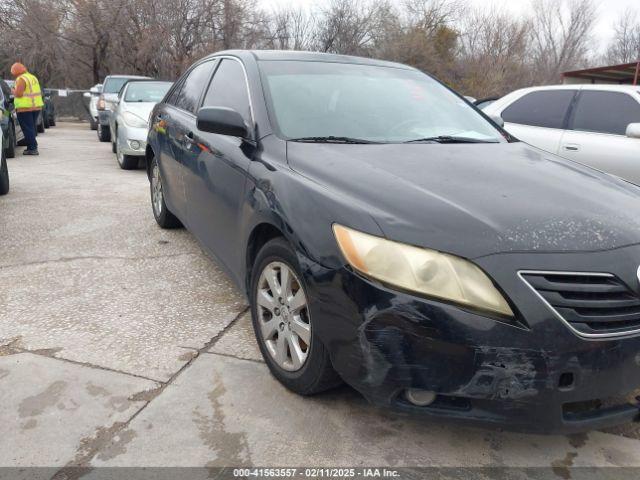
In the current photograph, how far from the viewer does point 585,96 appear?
19.3 feet

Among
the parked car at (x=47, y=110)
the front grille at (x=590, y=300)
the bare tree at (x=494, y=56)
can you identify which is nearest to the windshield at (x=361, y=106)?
the front grille at (x=590, y=300)

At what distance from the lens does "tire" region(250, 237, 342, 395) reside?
231cm

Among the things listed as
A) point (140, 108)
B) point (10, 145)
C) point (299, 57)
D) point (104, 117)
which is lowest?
point (10, 145)

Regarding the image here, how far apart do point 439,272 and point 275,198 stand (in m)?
0.91

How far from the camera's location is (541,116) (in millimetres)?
6129

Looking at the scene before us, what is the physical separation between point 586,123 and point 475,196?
427 centimetres

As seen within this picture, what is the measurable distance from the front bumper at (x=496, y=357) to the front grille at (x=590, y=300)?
33mm

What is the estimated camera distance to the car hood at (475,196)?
6.50 feet

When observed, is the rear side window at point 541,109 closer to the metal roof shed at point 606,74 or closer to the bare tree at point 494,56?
the metal roof shed at point 606,74

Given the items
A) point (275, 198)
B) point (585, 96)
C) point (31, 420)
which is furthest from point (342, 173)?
point (585, 96)

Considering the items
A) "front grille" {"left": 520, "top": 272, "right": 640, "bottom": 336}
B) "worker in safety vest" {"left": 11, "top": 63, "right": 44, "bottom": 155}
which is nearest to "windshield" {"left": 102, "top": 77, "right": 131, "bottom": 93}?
"worker in safety vest" {"left": 11, "top": 63, "right": 44, "bottom": 155}

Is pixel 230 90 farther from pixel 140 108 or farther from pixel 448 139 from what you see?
pixel 140 108

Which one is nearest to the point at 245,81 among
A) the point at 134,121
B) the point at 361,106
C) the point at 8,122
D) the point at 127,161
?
the point at 361,106

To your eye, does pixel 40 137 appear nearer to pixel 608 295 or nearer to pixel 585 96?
pixel 585 96
